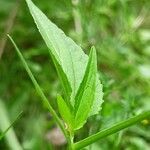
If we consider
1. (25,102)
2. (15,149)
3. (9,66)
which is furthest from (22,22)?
(15,149)

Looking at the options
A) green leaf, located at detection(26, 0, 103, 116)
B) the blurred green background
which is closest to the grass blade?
the blurred green background

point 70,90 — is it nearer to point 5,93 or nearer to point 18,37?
point 5,93

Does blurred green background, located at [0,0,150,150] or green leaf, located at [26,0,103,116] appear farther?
blurred green background, located at [0,0,150,150]

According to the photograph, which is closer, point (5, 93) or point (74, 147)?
point (74, 147)

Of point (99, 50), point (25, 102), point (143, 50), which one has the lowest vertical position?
point (143, 50)

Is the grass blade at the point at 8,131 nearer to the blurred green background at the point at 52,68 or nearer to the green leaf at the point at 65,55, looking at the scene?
the blurred green background at the point at 52,68

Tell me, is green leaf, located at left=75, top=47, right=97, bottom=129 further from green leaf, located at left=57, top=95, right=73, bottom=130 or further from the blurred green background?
the blurred green background

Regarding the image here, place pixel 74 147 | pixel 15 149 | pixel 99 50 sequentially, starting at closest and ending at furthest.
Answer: pixel 74 147
pixel 15 149
pixel 99 50
